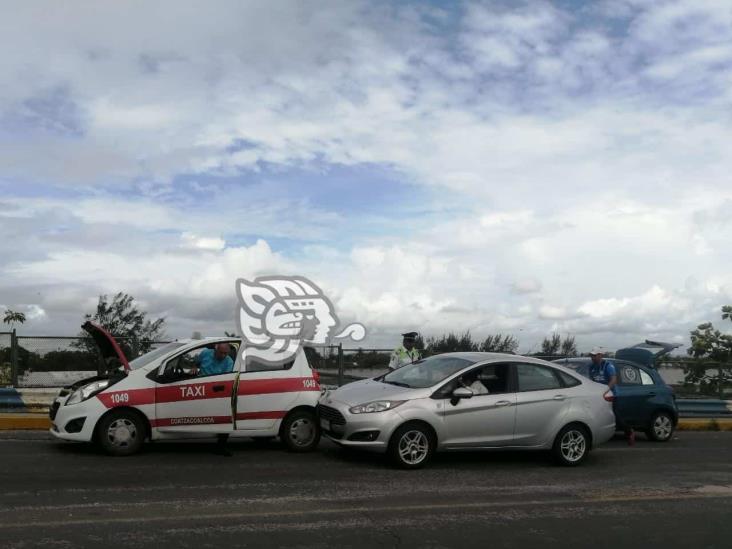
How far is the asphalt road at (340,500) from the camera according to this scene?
20.5ft

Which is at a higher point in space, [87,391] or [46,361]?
[46,361]

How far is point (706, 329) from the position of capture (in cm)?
2473

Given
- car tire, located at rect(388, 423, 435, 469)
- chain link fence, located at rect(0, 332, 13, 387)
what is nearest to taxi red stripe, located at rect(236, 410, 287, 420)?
car tire, located at rect(388, 423, 435, 469)

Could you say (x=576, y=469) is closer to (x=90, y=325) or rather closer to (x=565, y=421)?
(x=565, y=421)

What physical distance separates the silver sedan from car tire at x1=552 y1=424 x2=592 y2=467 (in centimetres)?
1

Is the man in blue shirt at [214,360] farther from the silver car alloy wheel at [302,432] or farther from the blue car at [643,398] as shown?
the blue car at [643,398]

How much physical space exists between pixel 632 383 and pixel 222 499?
8912 mm

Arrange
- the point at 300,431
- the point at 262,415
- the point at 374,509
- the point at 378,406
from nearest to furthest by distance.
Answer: the point at 374,509
the point at 378,406
the point at 262,415
the point at 300,431

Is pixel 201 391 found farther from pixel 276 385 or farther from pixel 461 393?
pixel 461 393

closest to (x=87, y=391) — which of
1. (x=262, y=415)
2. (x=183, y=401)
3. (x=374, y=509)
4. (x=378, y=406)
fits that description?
(x=183, y=401)

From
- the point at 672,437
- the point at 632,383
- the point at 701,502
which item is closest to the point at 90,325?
the point at 701,502

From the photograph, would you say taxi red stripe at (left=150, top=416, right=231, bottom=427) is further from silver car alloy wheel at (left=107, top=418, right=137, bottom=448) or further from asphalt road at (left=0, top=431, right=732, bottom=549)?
asphalt road at (left=0, top=431, right=732, bottom=549)

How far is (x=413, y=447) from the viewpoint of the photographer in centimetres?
943

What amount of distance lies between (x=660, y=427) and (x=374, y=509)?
27.8 ft
